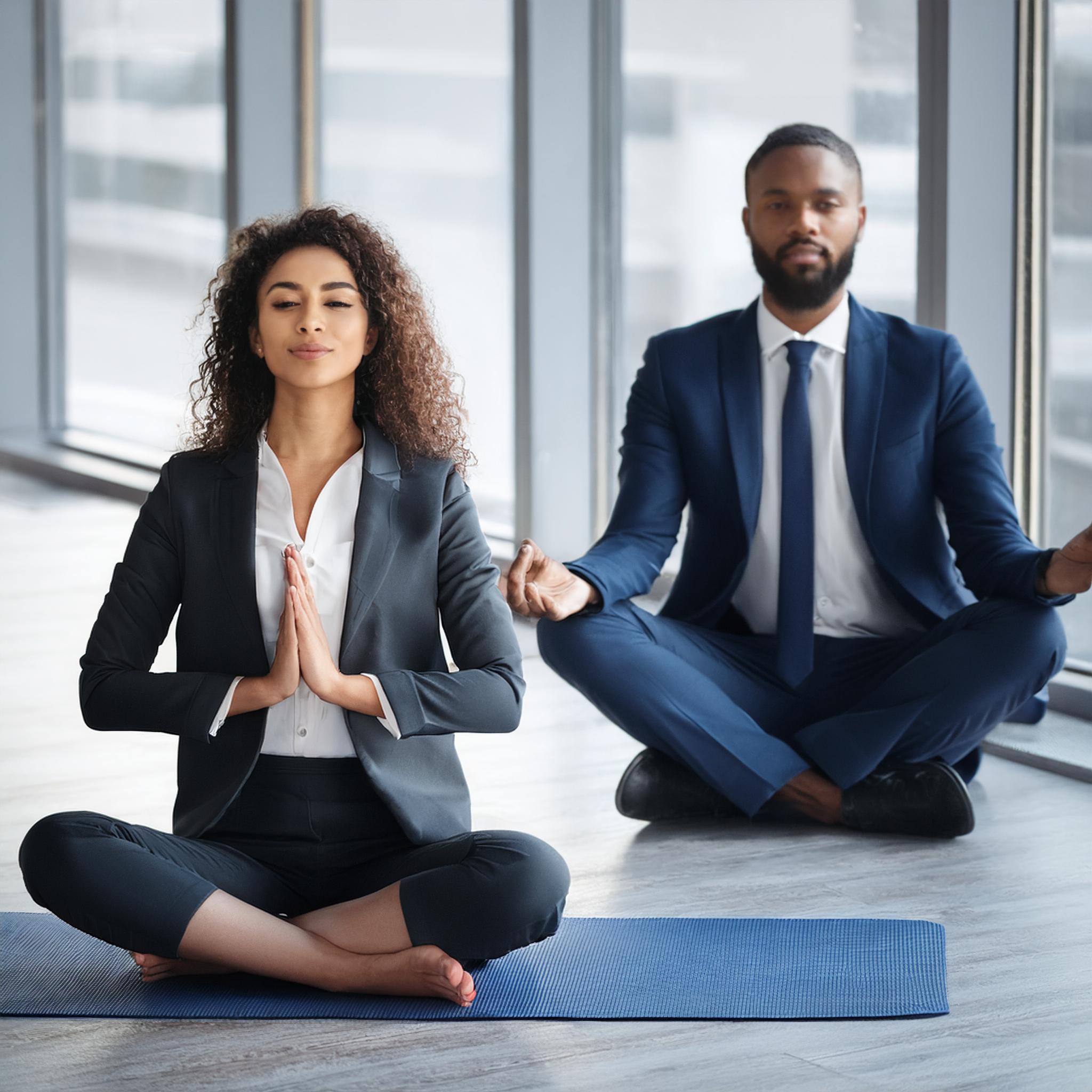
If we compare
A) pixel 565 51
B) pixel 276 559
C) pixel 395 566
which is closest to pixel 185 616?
pixel 276 559

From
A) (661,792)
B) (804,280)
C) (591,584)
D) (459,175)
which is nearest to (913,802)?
(661,792)

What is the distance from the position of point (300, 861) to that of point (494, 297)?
10.8ft

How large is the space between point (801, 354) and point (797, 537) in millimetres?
308

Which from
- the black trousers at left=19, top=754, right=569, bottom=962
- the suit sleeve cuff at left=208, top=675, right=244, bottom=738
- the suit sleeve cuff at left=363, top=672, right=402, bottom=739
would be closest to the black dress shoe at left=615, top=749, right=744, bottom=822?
Answer: the black trousers at left=19, top=754, right=569, bottom=962

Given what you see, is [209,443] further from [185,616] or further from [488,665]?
[488,665]

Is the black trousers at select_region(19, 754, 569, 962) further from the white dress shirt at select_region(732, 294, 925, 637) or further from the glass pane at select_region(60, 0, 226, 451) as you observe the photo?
the glass pane at select_region(60, 0, 226, 451)

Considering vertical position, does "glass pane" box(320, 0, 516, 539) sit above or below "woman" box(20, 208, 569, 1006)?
above

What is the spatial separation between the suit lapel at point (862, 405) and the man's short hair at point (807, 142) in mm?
266

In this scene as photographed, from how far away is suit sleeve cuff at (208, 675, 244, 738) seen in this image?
2010 mm

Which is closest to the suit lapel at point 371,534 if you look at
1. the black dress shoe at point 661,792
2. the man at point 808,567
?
the man at point 808,567

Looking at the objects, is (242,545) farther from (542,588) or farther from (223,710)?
(542,588)

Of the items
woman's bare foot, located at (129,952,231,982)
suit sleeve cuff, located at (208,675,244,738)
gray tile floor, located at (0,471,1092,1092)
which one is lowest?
gray tile floor, located at (0,471,1092,1092)

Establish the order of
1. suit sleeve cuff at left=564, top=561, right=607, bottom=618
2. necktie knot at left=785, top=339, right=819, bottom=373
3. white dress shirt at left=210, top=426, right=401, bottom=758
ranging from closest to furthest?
white dress shirt at left=210, top=426, right=401, bottom=758, suit sleeve cuff at left=564, top=561, right=607, bottom=618, necktie knot at left=785, top=339, right=819, bottom=373

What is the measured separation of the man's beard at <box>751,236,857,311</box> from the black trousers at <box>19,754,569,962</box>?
1.21 meters
